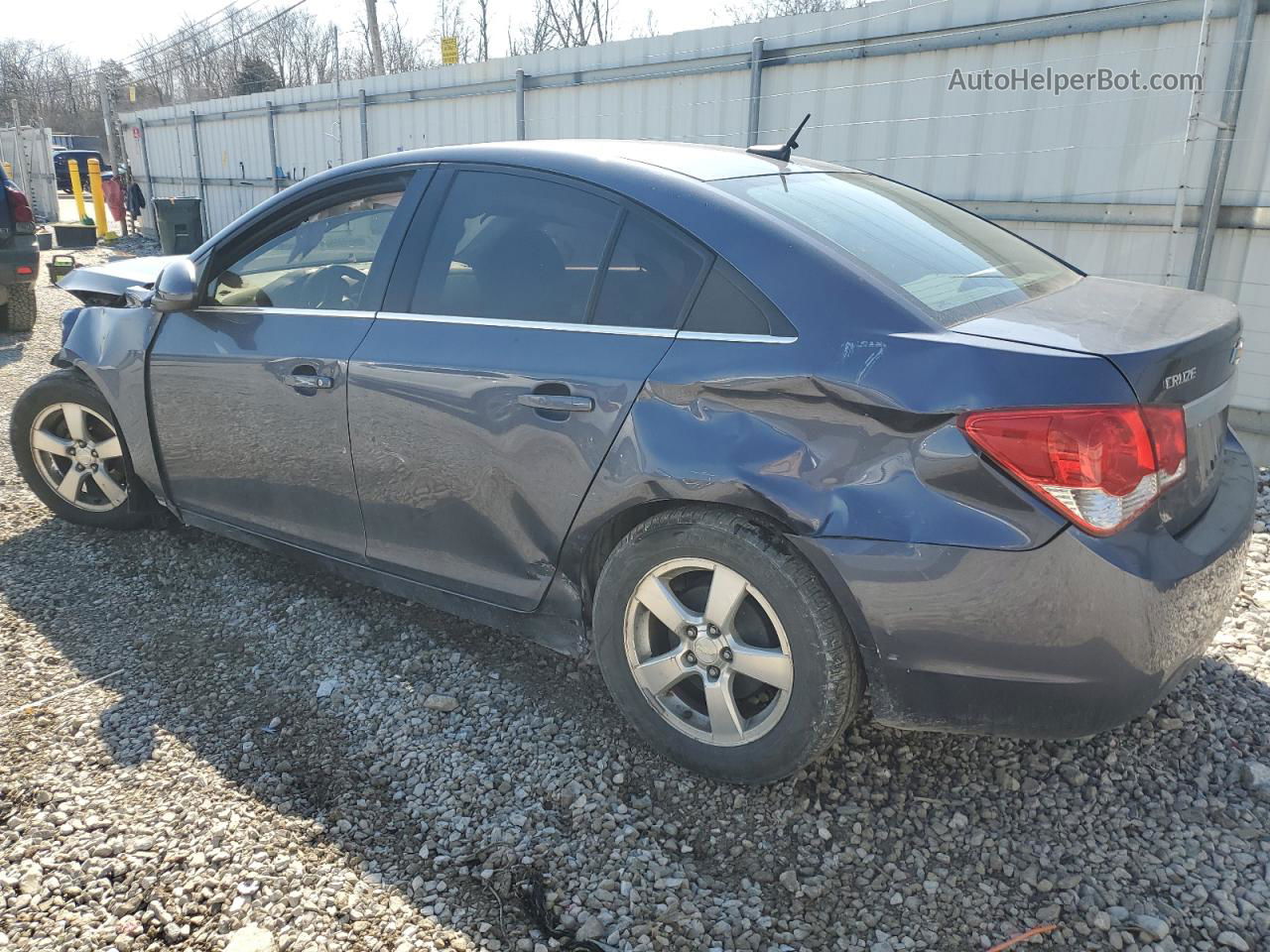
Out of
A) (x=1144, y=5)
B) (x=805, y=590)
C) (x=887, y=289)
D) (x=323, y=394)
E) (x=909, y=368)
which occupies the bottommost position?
(x=805, y=590)

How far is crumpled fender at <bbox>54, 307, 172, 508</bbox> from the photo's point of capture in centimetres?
374

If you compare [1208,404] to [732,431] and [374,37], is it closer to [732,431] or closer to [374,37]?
[732,431]

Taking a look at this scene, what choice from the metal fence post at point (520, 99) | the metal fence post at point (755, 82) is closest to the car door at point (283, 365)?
the metal fence post at point (755, 82)

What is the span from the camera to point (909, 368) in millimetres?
2129

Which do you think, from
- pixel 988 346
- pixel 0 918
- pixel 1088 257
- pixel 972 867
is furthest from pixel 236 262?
pixel 1088 257

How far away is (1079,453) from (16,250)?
946cm

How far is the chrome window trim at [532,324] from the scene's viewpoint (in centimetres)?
253

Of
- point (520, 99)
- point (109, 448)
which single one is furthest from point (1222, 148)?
point (520, 99)

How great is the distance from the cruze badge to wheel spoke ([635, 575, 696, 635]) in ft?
4.03

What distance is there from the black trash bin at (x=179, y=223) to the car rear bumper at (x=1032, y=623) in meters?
17.0

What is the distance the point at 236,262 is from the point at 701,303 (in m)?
1.98

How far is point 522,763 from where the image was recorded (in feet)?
9.02

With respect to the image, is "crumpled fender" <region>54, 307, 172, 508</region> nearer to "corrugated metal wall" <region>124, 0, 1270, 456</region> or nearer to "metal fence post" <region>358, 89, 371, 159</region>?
"corrugated metal wall" <region>124, 0, 1270, 456</region>

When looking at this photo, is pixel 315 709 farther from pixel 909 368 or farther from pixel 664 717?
pixel 909 368
